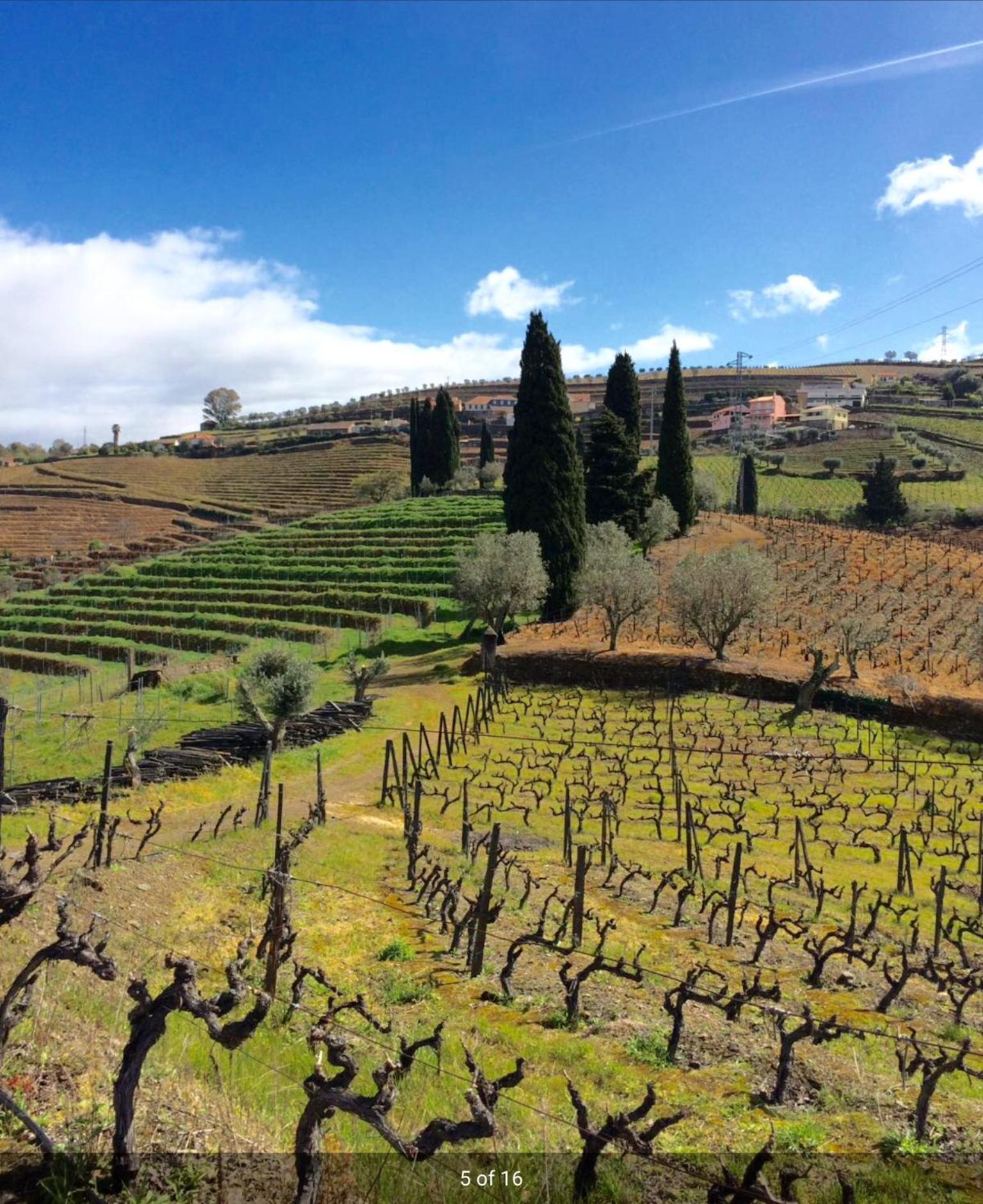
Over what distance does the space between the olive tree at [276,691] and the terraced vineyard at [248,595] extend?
15492mm

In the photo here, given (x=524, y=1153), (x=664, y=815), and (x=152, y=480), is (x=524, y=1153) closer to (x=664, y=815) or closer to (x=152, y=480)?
(x=664, y=815)

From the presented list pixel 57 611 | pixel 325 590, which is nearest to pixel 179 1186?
pixel 325 590

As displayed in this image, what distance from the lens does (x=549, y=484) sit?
A: 3775 cm

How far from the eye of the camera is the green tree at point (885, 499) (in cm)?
6538

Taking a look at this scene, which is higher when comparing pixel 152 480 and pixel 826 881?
pixel 152 480

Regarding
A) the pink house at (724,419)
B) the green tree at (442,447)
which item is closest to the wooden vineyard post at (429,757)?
the green tree at (442,447)

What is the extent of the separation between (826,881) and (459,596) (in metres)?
21.9

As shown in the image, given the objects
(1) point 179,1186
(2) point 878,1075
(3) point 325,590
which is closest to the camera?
(1) point 179,1186

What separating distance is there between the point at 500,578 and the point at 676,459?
19374 millimetres

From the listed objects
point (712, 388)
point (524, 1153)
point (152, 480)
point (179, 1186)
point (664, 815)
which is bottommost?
point (664, 815)

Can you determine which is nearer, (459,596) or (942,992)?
(942,992)

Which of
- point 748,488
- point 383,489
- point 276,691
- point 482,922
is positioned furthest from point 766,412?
point 482,922

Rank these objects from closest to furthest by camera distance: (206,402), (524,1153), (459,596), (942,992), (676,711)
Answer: (524,1153) → (942,992) → (676,711) → (459,596) → (206,402)

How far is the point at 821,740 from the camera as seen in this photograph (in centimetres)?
2430
